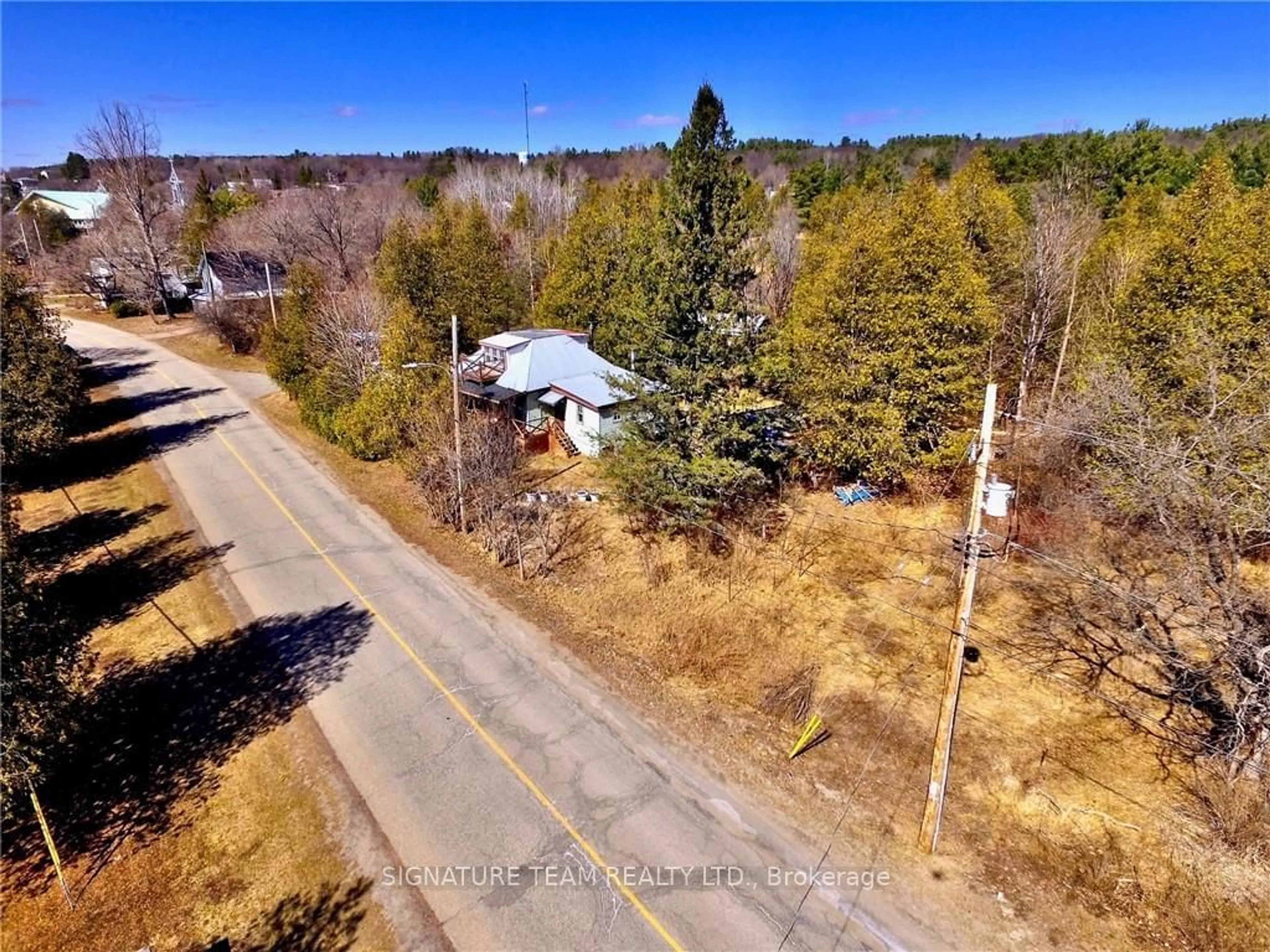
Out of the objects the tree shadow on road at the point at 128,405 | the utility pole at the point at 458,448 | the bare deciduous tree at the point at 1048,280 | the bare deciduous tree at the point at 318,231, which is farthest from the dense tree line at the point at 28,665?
the bare deciduous tree at the point at 318,231

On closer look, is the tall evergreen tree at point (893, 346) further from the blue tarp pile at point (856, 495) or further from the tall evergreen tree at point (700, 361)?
the tall evergreen tree at point (700, 361)

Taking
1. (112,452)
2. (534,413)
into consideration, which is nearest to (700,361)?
(534,413)

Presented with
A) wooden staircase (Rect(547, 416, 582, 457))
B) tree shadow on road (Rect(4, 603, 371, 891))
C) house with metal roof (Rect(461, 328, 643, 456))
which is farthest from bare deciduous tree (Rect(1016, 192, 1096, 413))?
tree shadow on road (Rect(4, 603, 371, 891))

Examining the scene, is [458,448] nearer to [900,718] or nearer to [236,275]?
[900,718]

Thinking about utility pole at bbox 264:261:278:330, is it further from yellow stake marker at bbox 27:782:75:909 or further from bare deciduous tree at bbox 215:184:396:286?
yellow stake marker at bbox 27:782:75:909

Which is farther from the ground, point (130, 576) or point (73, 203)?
point (73, 203)

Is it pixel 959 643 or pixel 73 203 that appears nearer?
pixel 959 643

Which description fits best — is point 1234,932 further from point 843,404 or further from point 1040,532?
point 843,404
